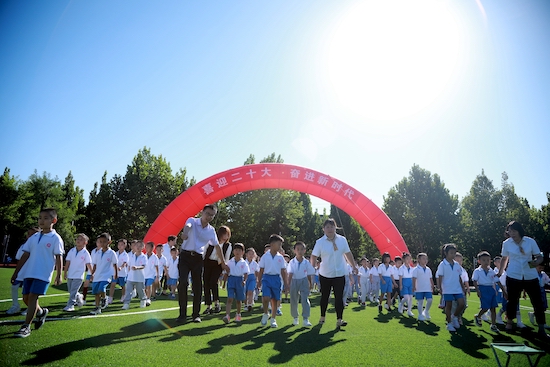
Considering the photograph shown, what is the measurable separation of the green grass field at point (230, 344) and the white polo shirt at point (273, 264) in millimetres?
1184

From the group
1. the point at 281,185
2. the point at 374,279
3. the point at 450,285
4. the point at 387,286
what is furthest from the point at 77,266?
the point at 374,279

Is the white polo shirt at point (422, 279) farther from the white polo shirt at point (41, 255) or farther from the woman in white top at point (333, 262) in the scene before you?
the white polo shirt at point (41, 255)

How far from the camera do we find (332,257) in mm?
6738

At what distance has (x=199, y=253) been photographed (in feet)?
21.4

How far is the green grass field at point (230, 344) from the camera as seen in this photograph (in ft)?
13.4

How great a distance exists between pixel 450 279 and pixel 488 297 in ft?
4.43

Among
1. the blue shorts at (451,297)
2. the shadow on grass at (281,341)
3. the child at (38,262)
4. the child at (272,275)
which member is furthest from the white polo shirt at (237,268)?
the blue shorts at (451,297)

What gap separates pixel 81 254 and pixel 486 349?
29.8 feet

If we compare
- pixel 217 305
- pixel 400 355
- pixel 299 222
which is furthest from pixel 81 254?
pixel 299 222

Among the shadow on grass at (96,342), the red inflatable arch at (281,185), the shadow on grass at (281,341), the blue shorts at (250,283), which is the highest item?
the red inflatable arch at (281,185)

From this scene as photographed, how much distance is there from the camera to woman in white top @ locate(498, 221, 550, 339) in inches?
256

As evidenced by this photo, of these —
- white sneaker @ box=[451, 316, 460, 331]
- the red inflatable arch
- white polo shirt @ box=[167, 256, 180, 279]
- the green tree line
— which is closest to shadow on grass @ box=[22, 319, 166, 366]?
white polo shirt @ box=[167, 256, 180, 279]

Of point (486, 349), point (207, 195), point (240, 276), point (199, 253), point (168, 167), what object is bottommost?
point (486, 349)

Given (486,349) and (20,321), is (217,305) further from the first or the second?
(486,349)
